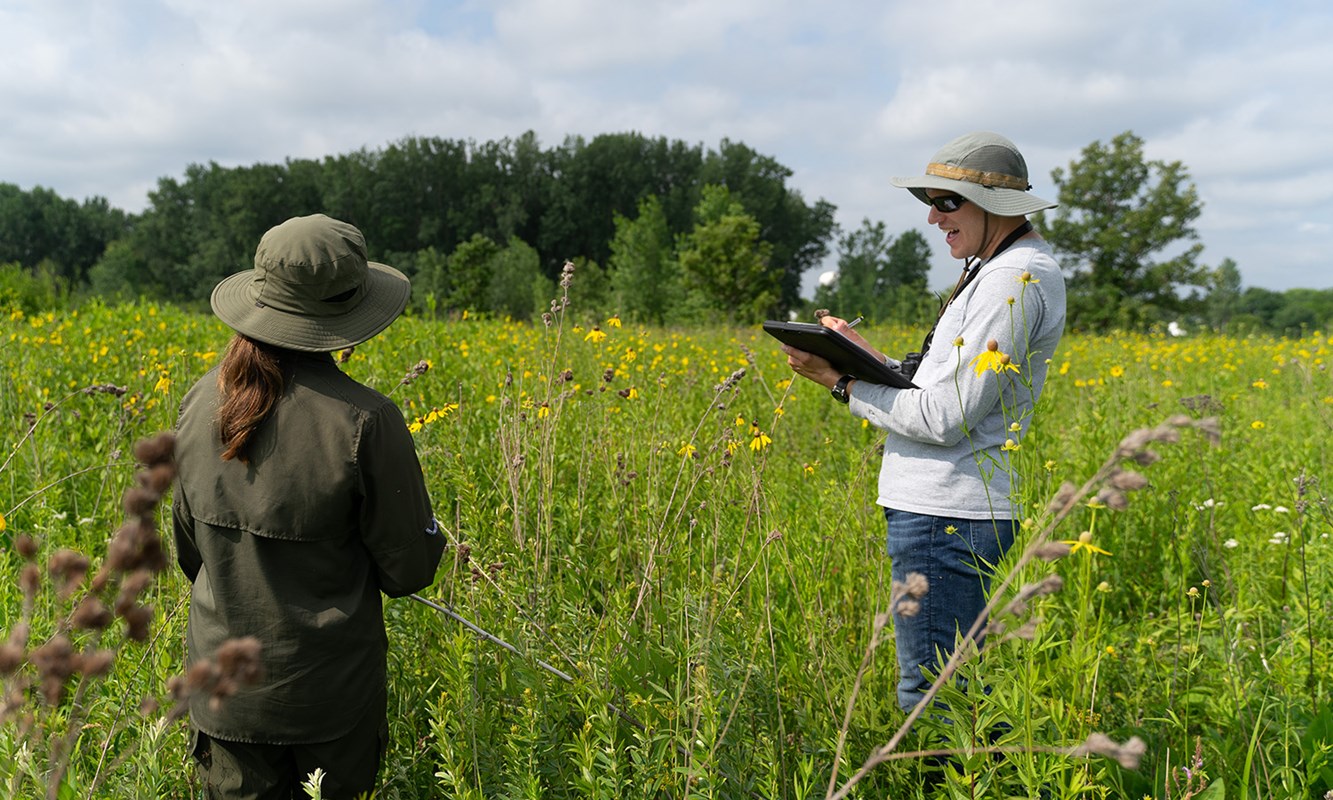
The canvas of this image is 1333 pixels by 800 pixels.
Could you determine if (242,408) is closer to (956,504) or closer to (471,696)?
(471,696)

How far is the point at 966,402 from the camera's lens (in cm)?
201

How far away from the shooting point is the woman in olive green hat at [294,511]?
5.41ft

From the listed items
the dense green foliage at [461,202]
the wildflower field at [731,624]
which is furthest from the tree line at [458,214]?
the wildflower field at [731,624]

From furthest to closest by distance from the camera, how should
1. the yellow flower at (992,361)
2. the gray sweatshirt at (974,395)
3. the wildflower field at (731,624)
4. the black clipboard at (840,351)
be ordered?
1. the black clipboard at (840,351)
2. the gray sweatshirt at (974,395)
3. the yellow flower at (992,361)
4. the wildflower field at (731,624)

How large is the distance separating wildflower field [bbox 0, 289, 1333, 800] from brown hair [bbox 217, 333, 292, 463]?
49 centimetres

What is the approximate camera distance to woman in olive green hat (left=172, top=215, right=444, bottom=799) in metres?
1.65

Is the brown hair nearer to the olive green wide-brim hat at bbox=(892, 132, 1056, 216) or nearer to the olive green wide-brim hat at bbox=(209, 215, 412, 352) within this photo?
the olive green wide-brim hat at bbox=(209, 215, 412, 352)

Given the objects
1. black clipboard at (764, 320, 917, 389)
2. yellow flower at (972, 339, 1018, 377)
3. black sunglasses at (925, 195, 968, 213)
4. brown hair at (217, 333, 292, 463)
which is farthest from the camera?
black sunglasses at (925, 195, 968, 213)

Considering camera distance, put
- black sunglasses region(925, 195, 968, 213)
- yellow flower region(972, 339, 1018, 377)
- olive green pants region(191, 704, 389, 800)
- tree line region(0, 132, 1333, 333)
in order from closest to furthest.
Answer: olive green pants region(191, 704, 389, 800)
yellow flower region(972, 339, 1018, 377)
black sunglasses region(925, 195, 968, 213)
tree line region(0, 132, 1333, 333)

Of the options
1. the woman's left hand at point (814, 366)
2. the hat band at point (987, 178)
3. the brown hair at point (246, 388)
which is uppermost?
the hat band at point (987, 178)

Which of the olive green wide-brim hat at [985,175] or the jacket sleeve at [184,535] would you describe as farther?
the olive green wide-brim hat at [985,175]

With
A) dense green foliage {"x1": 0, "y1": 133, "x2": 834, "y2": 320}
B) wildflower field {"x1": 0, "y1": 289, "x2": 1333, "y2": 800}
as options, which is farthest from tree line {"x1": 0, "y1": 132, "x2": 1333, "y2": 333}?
wildflower field {"x1": 0, "y1": 289, "x2": 1333, "y2": 800}

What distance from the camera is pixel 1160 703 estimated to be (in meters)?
2.60

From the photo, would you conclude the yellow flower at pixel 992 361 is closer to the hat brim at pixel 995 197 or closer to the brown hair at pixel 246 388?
the hat brim at pixel 995 197
